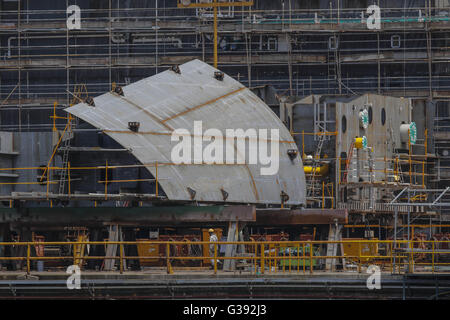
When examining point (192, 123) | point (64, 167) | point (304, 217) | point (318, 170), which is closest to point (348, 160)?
point (318, 170)

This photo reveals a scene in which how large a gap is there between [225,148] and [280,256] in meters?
4.36

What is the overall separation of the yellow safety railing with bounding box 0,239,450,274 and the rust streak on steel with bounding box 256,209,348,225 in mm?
937

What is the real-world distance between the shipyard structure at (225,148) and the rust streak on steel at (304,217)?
0.26 ft

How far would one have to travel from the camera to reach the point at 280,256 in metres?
43.5

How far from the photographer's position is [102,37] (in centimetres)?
6900

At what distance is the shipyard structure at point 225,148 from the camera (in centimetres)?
3969

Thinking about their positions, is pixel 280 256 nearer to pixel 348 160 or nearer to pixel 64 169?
pixel 348 160

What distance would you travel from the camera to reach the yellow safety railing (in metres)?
37.3

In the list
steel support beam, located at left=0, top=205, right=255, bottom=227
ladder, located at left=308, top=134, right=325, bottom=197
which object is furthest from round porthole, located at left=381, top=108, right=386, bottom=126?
steel support beam, located at left=0, top=205, right=255, bottom=227
